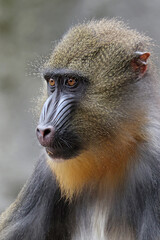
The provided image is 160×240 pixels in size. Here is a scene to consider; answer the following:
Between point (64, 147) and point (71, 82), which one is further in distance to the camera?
point (71, 82)

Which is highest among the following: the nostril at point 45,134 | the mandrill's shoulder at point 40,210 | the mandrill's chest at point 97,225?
the nostril at point 45,134

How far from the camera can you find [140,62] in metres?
3.59

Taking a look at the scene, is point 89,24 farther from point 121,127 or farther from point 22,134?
point 22,134

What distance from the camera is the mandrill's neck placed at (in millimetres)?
3566

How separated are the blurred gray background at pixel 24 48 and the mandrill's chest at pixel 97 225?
371 centimetres

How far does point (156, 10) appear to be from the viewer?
7.75 m

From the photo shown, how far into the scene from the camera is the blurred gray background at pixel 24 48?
25.9ft

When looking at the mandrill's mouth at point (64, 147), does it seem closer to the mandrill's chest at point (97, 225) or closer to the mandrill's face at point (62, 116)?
the mandrill's face at point (62, 116)

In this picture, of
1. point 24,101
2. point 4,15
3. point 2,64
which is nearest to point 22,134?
point 24,101

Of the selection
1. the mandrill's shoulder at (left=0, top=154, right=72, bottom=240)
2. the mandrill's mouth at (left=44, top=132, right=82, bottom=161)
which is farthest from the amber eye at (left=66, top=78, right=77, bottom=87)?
the mandrill's shoulder at (left=0, top=154, right=72, bottom=240)

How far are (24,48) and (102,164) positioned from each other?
4975 millimetres

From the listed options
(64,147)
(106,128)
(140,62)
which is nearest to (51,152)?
(64,147)

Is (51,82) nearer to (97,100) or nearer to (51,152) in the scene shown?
(97,100)

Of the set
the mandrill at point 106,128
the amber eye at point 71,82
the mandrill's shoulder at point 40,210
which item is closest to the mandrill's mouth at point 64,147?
the mandrill at point 106,128
